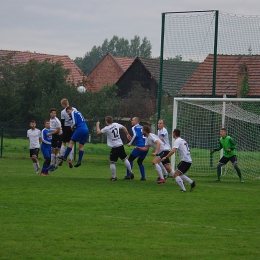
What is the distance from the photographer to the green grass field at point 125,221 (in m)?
9.07

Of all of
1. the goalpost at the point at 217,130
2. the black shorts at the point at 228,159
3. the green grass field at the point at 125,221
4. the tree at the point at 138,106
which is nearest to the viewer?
the green grass field at the point at 125,221

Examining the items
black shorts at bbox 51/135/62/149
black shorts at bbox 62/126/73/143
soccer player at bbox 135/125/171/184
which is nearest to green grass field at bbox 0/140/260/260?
soccer player at bbox 135/125/171/184

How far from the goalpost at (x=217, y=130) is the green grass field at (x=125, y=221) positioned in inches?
264

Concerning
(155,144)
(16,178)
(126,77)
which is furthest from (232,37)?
(126,77)

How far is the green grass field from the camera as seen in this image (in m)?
9.07

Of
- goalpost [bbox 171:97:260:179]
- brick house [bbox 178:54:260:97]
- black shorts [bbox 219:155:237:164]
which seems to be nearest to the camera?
black shorts [bbox 219:155:237:164]

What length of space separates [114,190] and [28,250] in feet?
27.9

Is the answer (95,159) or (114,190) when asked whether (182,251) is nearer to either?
(114,190)

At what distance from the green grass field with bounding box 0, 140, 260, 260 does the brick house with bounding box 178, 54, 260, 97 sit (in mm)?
9530

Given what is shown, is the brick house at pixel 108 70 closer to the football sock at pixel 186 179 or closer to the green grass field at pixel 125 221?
the green grass field at pixel 125 221

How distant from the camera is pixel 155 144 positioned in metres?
19.6

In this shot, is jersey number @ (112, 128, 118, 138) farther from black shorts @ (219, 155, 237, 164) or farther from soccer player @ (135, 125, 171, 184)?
black shorts @ (219, 155, 237, 164)

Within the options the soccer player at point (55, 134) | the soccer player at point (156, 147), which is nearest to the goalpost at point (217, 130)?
the soccer player at point (156, 147)

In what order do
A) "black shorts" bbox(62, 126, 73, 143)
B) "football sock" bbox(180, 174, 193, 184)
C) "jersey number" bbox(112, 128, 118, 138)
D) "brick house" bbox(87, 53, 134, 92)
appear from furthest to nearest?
1. "brick house" bbox(87, 53, 134, 92)
2. "black shorts" bbox(62, 126, 73, 143)
3. "jersey number" bbox(112, 128, 118, 138)
4. "football sock" bbox(180, 174, 193, 184)
